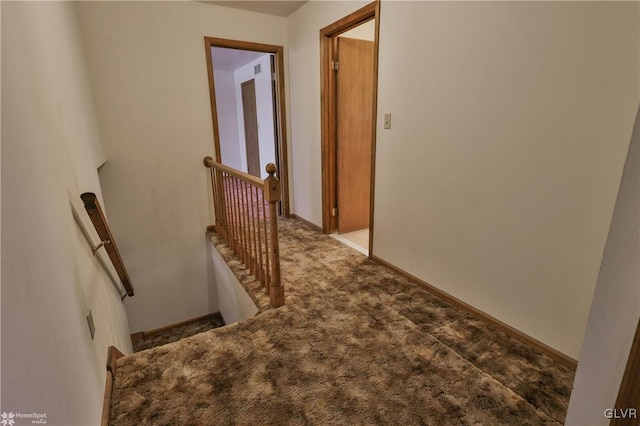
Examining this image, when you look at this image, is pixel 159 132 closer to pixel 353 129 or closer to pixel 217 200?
pixel 217 200

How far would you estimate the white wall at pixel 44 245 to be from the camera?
2.55ft

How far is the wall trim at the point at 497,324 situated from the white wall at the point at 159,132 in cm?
233

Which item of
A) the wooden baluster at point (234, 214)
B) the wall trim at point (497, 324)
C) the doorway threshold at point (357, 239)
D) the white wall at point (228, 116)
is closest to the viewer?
the wall trim at point (497, 324)

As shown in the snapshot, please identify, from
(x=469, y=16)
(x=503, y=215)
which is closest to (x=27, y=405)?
(x=503, y=215)

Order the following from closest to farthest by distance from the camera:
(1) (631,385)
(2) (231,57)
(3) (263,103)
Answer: (1) (631,385)
(3) (263,103)
(2) (231,57)

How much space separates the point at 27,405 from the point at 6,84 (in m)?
0.88

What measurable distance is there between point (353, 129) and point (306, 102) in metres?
0.60

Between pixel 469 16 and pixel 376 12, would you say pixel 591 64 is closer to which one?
pixel 469 16

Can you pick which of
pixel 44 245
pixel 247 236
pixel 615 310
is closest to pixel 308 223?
pixel 247 236

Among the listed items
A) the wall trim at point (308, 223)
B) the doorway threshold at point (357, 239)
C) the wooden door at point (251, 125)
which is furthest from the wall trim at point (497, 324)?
the wooden door at point (251, 125)

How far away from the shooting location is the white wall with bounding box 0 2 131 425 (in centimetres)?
78

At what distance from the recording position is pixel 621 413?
29.2 inches

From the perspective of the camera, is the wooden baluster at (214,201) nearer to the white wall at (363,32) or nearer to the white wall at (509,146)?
the white wall at (509,146)

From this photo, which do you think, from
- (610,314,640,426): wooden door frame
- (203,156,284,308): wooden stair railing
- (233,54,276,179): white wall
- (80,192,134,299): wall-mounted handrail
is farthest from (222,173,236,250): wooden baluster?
(610,314,640,426): wooden door frame
